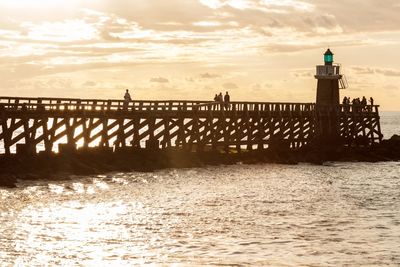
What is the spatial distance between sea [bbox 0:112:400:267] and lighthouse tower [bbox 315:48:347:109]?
79.3 ft

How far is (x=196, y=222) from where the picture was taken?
842 inches

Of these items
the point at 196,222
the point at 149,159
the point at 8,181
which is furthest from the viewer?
the point at 149,159

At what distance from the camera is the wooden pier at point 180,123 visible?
1307 inches

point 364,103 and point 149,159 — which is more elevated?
point 364,103

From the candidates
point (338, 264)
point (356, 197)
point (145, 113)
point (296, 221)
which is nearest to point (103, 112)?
point (145, 113)

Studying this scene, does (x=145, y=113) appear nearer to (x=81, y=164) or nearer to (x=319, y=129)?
(x=81, y=164)

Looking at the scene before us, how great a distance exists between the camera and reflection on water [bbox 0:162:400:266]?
55.3ft

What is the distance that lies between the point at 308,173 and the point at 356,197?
31.9 feet

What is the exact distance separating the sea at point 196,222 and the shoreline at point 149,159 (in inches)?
39.1

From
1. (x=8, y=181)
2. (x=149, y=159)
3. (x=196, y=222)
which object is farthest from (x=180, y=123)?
(x=196, y=222)

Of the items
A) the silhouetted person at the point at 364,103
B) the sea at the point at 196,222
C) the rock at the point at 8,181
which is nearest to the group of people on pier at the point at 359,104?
the silhouetted person at the point at 364,103

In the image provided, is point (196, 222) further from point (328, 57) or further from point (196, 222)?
point (328, 57)

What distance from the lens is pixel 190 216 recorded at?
2245 cm

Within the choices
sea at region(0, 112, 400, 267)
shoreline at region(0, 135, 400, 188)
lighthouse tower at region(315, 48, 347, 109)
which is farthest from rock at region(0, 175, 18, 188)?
lighthouse tower at region(315, 48, 347, 109)
